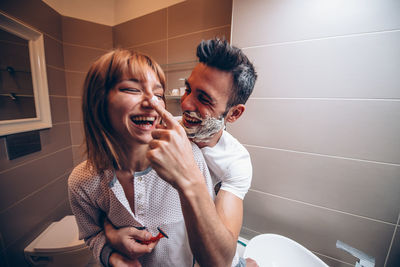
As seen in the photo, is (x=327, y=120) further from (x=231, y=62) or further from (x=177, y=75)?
(x=177, y=75)

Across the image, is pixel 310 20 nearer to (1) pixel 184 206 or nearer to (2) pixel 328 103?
(2) pixel 328 103

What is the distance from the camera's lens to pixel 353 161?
2.56 ft

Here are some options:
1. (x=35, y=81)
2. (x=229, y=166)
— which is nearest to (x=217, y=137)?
(x=229, y=166)

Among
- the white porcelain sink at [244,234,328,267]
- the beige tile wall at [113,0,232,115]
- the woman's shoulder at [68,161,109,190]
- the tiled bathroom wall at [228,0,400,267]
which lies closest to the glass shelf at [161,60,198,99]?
the beige tile wall at [113,0,232,115]

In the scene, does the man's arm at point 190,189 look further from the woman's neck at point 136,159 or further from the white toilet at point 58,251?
the white toilet at point 58,251

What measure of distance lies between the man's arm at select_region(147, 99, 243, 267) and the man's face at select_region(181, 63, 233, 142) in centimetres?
27

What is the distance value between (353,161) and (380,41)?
58 centimetres

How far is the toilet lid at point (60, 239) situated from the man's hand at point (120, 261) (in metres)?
0.79

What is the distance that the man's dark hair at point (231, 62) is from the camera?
1.98ft

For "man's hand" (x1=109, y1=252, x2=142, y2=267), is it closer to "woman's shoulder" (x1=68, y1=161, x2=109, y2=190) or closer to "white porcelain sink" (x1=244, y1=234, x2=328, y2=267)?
"woman's shoulder" (x1=68, y1=161, x2=109, y2=190)

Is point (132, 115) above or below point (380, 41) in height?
→ below

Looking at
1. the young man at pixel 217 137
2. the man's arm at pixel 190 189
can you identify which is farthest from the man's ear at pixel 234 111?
the man's arm at pixel 190 189

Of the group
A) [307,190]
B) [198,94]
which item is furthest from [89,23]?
[307,190]

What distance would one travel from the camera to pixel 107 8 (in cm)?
156
